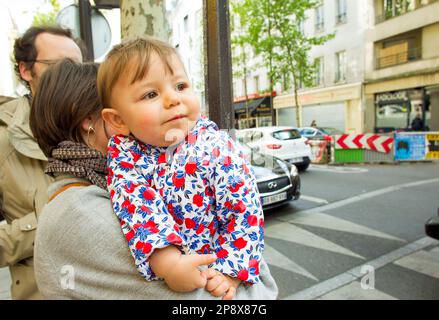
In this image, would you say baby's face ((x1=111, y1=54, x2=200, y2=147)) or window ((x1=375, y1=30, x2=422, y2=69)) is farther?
window ((x1=375, y1=30, x2=422, y2=69))

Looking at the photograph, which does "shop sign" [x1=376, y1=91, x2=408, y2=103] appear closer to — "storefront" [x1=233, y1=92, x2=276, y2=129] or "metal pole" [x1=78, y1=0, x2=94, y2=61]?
"storefront" [x1=233, y1=92, x2=276, y2=129]

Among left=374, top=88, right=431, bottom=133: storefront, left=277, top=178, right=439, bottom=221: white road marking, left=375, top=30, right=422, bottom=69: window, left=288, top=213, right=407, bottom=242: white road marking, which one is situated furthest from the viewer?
left=375, top=30, right=422, bottom=69: window

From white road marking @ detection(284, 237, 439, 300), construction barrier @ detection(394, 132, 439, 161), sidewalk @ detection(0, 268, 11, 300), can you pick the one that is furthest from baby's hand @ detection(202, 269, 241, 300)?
construction barrier @ detection(394, 132, 439, 161)

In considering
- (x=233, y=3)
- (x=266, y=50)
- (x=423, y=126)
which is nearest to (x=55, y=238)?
(x=233, y=3)

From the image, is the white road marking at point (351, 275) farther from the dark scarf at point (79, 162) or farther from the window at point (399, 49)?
the window at point (399, 49)

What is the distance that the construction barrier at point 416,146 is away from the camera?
11.2m

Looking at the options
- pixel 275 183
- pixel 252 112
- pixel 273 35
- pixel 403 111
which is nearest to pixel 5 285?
pixel 252 112

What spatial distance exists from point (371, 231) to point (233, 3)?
13.2 ft

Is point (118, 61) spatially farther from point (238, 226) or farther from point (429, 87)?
point (429, 87)

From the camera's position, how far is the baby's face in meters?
0.92

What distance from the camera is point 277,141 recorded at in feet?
14.7

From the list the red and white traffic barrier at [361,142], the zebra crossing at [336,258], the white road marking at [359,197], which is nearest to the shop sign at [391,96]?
the red and white traffic barrier at [361,142]

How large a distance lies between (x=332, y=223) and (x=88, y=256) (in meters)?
5.13

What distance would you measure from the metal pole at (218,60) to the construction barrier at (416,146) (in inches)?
468
